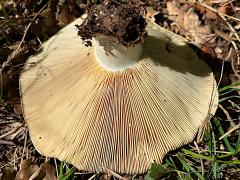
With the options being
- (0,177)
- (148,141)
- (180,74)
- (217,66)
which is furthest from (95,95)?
(217,66)

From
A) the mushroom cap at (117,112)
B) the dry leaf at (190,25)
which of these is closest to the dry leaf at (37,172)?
the mushroom cap at (117,112)

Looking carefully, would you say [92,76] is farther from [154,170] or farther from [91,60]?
[154,170]

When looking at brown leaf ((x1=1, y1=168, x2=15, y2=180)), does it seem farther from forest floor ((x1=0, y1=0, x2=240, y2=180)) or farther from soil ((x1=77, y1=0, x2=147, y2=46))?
soil ((x1=77, y1=0, x2=147, y2=46))

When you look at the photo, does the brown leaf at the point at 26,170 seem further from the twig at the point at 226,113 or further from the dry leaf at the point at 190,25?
the dry leaf at the point at 190,25

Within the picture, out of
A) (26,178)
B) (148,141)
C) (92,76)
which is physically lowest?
(26,178)

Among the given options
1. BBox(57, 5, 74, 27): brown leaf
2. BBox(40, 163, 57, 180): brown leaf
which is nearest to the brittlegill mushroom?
BBox(40, 163, 57, 180): brown leaf

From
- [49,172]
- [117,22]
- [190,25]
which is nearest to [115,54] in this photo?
[117,22]
